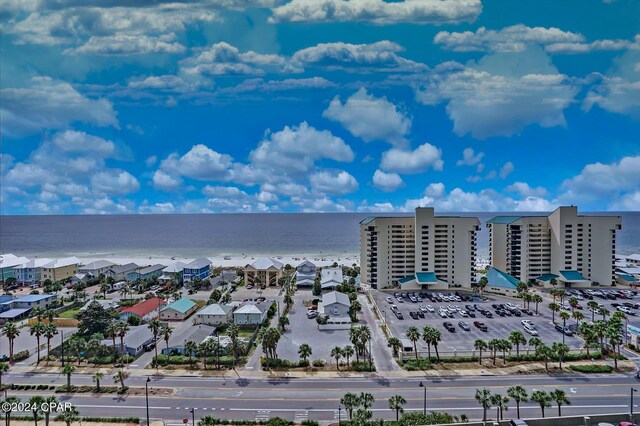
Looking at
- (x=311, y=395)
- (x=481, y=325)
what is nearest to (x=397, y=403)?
(x=311, y=395)

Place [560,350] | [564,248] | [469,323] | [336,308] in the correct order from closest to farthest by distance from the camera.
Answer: [560,350] → [469,323] → [336,308] → [564,248]

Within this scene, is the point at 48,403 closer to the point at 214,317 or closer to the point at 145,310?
the point at 214,317

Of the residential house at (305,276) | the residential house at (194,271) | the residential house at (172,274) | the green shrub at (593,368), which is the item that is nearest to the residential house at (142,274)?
the residential house at (172,274)

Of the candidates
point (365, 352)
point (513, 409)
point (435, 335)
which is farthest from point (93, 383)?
point (513, 409)

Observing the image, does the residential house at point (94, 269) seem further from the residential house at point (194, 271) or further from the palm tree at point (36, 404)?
the palm tree at point (36, 404)

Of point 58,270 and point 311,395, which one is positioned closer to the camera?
point 311,395

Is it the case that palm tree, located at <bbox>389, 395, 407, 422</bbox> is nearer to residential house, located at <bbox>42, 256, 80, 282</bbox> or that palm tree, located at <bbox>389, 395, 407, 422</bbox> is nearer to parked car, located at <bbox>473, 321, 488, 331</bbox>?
parked car, located at <bbox>473, 321, 488, 331</bbox>
